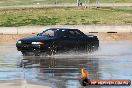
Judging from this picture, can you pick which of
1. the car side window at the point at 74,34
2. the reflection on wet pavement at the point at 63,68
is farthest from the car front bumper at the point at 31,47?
the car side window at the point at 74,34

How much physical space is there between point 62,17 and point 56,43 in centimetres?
2686

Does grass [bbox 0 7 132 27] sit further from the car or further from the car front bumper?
the car front bumper

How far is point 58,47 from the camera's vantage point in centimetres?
2691

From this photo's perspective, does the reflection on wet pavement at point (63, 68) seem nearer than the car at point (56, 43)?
Yes

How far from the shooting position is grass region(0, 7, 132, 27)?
49.6 m

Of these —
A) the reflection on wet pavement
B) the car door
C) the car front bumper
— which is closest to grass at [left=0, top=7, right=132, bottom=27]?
the car door

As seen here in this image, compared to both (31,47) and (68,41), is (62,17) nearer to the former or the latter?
(68,41)

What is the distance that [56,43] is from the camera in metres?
26.7

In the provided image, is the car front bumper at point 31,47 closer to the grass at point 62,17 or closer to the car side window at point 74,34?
the car side window at point 74,34

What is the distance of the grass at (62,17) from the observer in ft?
163

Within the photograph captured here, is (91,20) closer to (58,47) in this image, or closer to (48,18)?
(48,18)

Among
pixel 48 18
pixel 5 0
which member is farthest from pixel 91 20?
pixel 5 0

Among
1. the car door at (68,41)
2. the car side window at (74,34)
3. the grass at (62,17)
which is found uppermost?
the car side window at (74,34)

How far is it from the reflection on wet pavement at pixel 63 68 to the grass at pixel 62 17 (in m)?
22.4
